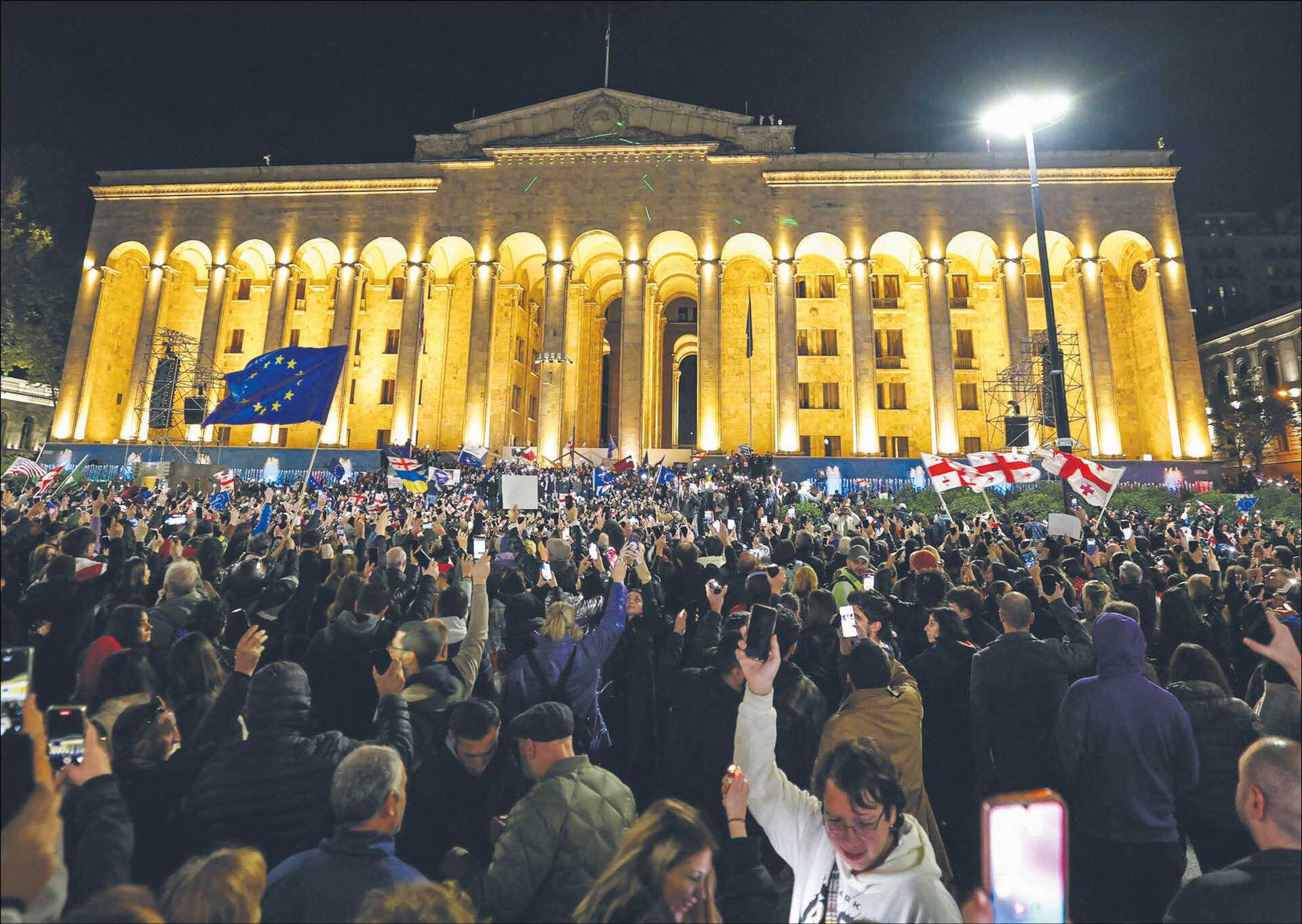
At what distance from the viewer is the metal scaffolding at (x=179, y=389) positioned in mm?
31969

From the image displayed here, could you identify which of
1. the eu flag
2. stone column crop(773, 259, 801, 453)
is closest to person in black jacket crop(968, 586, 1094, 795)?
the eu flag

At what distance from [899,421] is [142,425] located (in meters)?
38.5

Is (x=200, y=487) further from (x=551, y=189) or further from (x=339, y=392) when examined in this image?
(x=551, y=189)

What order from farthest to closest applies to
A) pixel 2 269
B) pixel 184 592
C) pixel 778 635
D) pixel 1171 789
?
pixel 2 269, pixel 184 592, pixel 778 635, pixel 1171 789

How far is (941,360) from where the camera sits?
109ft

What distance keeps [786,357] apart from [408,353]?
1898 cm

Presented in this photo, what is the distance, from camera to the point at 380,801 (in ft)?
7.59

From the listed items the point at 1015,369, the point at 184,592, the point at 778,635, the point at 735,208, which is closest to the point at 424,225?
the point at 735,208

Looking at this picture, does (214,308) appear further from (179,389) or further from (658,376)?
(658,376)

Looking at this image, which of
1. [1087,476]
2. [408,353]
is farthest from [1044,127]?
[408,353]

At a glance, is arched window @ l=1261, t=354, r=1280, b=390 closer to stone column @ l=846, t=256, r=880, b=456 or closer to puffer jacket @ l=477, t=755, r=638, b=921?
stone column @ l=846, t=256, r=880, b=456

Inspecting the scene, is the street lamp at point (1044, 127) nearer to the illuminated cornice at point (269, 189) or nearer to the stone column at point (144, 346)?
→ the illuminated cornice at point (269, 189)

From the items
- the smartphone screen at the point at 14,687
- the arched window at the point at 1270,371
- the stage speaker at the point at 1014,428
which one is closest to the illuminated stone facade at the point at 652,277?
the stage speaker at the point at 1014,428

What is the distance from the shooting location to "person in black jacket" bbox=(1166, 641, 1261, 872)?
3.58 meters
